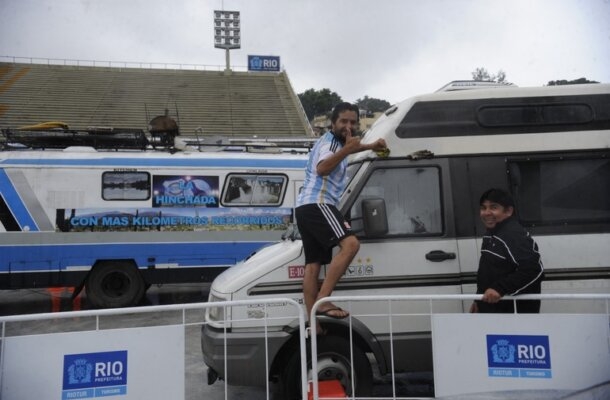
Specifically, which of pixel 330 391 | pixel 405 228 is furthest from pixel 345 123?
pixel 330 391

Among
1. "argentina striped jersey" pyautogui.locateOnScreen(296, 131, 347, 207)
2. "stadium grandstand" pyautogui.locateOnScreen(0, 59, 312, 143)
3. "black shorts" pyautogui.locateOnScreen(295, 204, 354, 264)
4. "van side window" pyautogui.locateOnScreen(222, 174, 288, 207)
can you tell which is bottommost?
"black shorts" pyautogui.locateOnScreen(295, 204, 354, 264)

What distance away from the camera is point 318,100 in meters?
83.6

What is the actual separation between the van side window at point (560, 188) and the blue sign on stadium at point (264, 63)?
152ft

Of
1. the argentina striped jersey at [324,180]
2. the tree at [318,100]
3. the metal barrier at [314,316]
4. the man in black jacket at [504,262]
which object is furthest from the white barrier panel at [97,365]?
the tree at [318,100]

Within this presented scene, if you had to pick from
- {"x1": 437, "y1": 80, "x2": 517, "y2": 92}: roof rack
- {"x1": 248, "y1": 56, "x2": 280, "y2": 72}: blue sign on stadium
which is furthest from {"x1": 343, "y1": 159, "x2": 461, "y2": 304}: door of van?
{"x1": 248, "y1": 56, "x2": 280, "y2": 72}: blue sign on stadium

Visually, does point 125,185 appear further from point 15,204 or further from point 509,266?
point 509,266

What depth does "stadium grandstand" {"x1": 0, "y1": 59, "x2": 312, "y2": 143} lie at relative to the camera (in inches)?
1125

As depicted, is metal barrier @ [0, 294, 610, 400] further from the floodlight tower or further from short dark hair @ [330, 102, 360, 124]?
the floodlight tower

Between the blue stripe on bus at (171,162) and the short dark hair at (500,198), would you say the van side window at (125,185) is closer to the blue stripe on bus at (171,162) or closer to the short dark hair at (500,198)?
the blue stripe on bus at (171,162)

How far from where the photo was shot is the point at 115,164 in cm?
786

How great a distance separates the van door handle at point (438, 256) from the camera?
3729 mm

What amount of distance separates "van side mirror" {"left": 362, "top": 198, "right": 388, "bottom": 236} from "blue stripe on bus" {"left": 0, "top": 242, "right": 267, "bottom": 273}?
15.7 ft

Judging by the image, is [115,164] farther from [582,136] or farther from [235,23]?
[235,23]

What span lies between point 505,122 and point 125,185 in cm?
627
